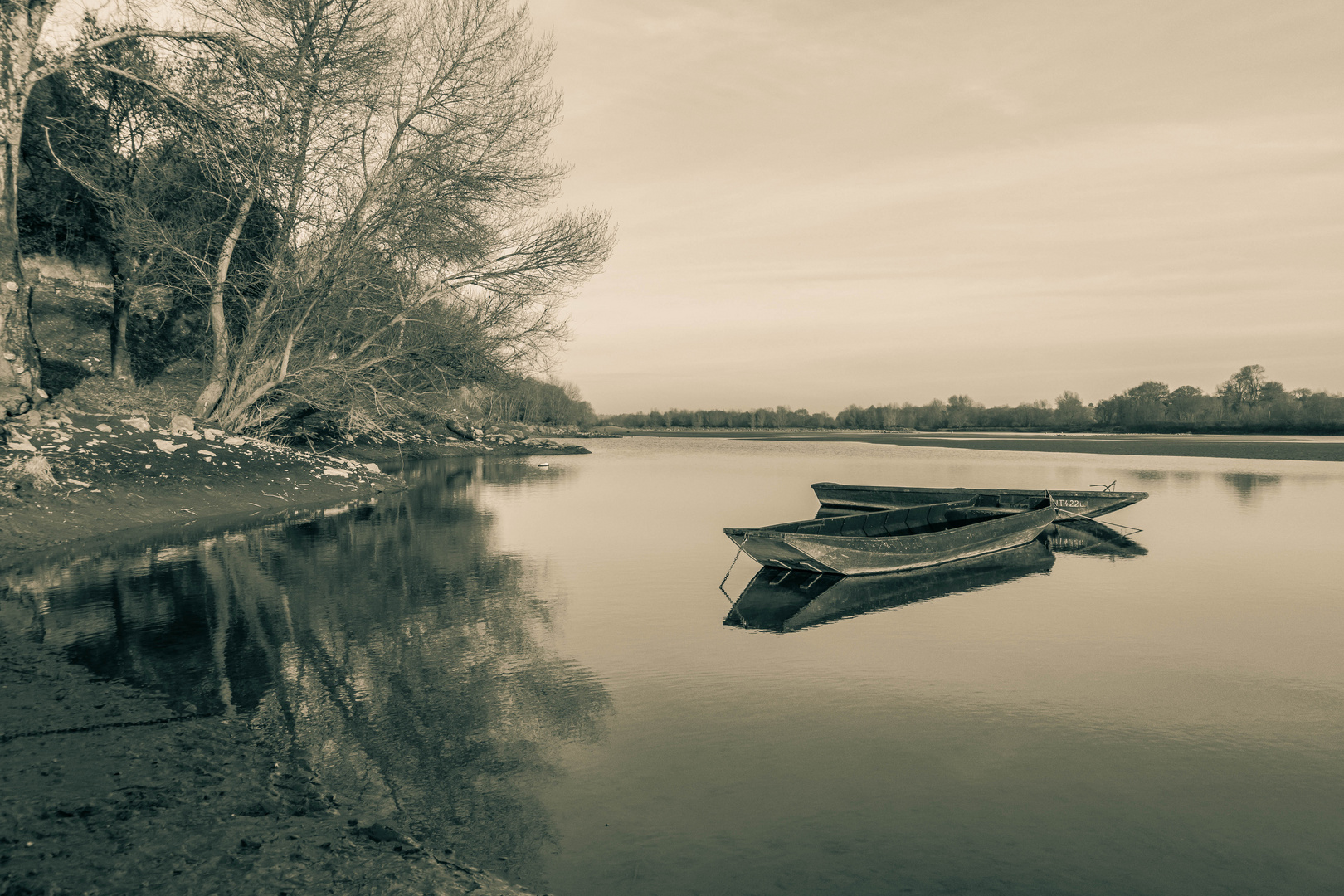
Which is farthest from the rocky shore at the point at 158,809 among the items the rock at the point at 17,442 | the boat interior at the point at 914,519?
the boat interior at the point at 914,519

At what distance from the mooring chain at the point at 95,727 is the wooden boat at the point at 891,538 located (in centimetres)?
740

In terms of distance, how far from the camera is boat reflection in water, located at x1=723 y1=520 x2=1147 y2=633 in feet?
35.9

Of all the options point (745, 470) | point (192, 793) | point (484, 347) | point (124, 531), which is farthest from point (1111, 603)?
point (745, 470)

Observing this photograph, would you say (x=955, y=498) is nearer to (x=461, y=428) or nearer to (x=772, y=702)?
(x=772, y=702)

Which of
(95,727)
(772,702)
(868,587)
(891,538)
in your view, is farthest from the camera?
(891,538)

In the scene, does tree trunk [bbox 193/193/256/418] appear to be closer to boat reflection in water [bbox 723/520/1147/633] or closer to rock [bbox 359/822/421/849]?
boat reflection in water [bbox 723/520/1147/633]

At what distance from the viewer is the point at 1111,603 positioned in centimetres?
1208

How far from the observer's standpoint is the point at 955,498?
74.9 feet

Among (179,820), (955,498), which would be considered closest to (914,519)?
(955,498)

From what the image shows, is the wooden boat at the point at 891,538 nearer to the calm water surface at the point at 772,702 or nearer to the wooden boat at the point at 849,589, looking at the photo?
the wooden boat at the point at 849,589

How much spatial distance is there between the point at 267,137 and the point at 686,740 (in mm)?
20810

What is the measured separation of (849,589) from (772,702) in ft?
19.9

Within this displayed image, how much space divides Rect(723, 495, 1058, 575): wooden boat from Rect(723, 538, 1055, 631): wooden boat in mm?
223

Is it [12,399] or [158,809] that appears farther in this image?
[12,399]
